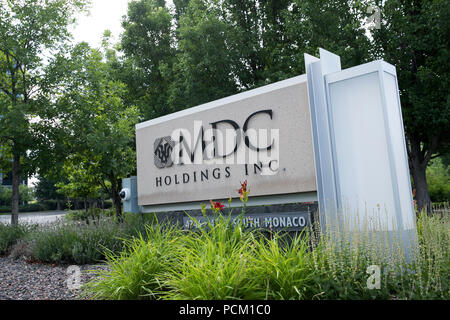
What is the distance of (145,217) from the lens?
374 inches

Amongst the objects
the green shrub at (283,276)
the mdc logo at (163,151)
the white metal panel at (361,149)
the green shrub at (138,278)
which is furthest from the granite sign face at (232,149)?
the green shrub at (138,278)

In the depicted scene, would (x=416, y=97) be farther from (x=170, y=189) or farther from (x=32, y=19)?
(x=32, y=19)

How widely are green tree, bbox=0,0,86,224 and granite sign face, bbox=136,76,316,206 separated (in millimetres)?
3591

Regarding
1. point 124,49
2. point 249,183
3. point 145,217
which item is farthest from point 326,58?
point 124,49

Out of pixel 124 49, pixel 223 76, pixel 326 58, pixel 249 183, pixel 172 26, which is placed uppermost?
pixel 172 26

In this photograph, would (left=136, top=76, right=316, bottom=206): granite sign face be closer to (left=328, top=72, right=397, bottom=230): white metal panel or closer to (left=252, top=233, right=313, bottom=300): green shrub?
(left=328, top=72, right=397, bottom=230): white metal panel

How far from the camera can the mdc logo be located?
8.59 meters

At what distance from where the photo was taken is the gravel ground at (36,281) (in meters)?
4.55

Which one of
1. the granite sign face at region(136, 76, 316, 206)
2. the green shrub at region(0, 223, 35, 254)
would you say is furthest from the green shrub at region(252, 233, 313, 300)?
the green shrub at region(0, 223, 35, 254)

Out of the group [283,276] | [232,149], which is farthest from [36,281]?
[232,149]

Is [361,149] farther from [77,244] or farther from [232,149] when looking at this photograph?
[77,244]

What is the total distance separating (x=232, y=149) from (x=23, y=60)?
6.92m

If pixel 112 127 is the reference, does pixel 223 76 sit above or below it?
above

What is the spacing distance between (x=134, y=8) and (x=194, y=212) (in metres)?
13.5
